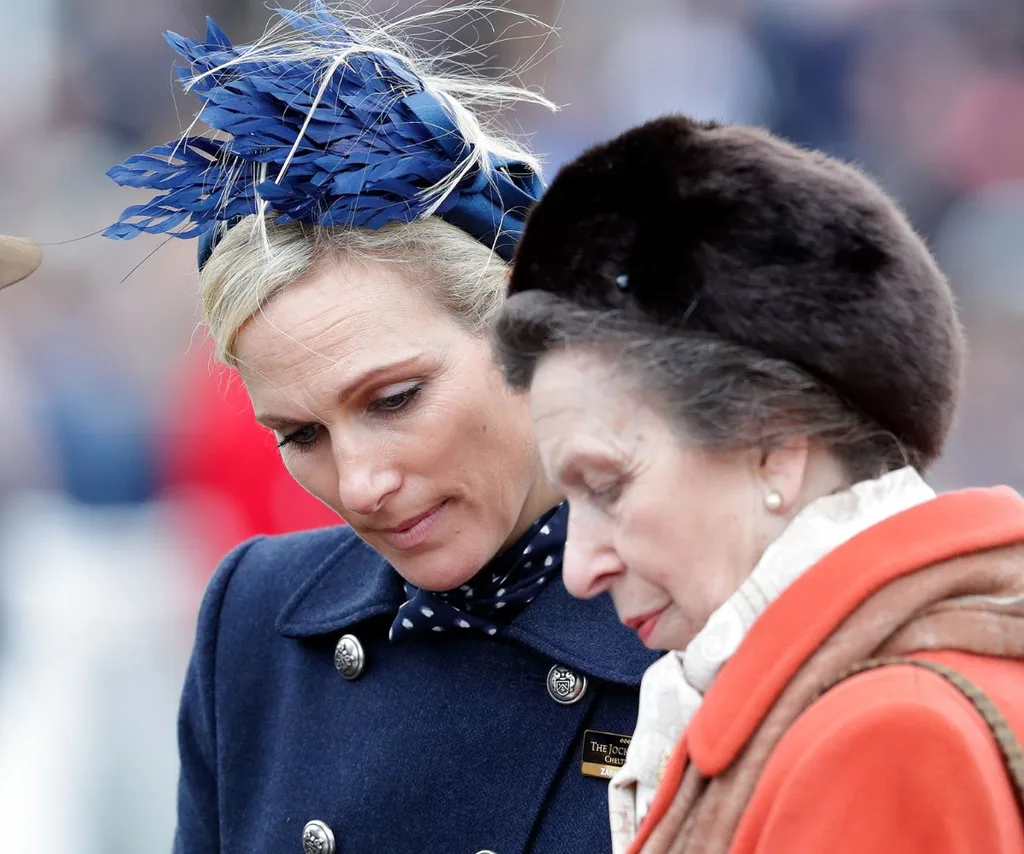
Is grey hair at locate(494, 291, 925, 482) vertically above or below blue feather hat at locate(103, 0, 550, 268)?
above

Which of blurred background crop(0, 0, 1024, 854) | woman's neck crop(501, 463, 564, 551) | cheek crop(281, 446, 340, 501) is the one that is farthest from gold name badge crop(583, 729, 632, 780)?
blurred background crop(0, 0, 1024, 854)

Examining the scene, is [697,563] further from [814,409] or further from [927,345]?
[927,345]

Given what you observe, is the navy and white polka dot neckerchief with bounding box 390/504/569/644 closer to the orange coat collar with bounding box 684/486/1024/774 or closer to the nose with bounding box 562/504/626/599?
the nose with bounding box 562/504/626/599

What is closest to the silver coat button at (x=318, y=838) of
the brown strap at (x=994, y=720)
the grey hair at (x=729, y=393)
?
the grey hair at (x=729, y=393)

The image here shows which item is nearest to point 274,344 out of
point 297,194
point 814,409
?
point 297,194

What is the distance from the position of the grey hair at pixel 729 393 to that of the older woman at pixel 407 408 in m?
0.67

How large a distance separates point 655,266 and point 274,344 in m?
0.88

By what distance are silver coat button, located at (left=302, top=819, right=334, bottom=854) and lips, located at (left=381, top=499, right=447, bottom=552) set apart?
0.51 meters

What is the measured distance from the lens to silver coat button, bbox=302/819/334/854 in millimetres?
2252

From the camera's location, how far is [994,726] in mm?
1204

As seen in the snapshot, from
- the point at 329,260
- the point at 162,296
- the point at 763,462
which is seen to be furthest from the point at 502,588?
the point at 162,296

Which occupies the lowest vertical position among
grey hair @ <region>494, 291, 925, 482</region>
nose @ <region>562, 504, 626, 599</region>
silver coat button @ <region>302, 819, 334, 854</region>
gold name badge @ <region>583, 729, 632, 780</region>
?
silver coat button @ <region>302, 819, 334, 854</region>

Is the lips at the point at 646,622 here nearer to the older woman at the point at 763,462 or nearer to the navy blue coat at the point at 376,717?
the older woman at the point at 763,462

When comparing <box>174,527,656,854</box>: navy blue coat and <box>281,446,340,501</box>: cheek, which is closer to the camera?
<box>174,527,656,854</box>: navy blue coat
